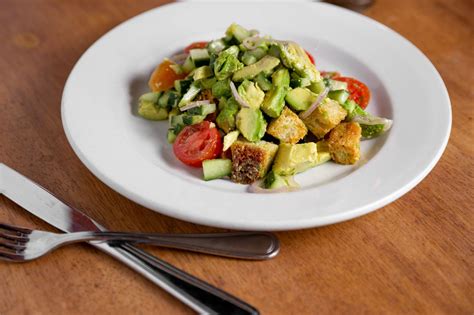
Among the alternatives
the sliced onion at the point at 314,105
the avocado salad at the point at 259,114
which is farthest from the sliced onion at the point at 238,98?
the sliced onion at the point at 314,105

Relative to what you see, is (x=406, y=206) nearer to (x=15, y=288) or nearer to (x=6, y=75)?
(x=15, y=288)

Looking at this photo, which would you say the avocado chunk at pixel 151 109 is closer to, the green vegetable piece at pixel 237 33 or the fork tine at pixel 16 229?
the green vegetable piece at pixel 237 33

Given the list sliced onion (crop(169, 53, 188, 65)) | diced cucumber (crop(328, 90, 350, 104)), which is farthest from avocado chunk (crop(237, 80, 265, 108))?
sliced onion (crop(169, 53, 188, 65))

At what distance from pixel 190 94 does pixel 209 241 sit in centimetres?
77

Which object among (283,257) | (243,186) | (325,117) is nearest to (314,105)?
(325,117)

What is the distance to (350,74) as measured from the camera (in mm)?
3014

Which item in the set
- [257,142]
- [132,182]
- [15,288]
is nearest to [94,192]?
[132,182]

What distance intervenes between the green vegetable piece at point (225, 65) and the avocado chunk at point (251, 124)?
0.19m

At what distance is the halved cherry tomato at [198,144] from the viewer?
7.95 ft

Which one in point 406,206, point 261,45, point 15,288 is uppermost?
point 261,45

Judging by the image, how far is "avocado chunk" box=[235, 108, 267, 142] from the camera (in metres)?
2.43

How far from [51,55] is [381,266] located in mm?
2108

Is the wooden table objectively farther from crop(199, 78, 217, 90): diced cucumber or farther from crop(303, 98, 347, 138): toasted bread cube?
crop(199, 78, 217, 90): diced cucumber

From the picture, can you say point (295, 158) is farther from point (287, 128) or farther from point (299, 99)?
point (299, 99)
